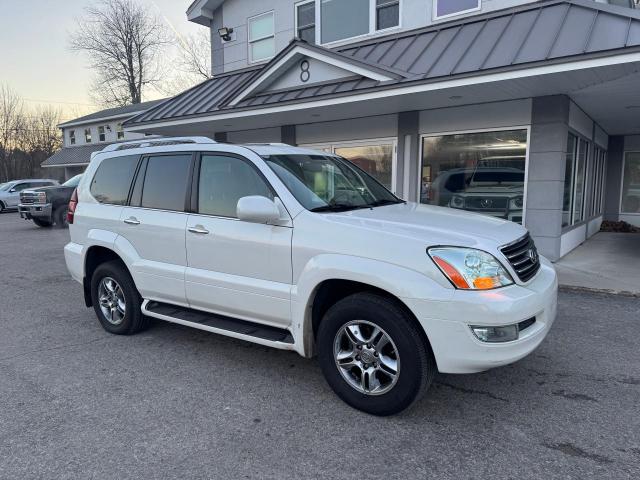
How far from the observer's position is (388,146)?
33.2 feet

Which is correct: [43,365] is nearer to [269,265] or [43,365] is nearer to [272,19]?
[269,265]

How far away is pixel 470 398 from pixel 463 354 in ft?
2.59

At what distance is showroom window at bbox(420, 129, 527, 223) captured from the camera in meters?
8.62

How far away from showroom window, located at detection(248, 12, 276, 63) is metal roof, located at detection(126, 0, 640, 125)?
269cm

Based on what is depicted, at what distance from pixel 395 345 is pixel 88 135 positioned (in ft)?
120

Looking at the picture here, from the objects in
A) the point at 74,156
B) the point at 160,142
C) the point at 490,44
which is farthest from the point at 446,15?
the point at 74,156

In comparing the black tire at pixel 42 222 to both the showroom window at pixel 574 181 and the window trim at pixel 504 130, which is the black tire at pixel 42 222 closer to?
the window trim at pixel 504 130

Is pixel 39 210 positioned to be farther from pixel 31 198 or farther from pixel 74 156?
pixel 74 156

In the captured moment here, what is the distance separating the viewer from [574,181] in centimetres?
957

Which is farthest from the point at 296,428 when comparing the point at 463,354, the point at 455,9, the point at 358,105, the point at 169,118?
the point at 169,118

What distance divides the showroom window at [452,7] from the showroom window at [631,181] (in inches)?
329

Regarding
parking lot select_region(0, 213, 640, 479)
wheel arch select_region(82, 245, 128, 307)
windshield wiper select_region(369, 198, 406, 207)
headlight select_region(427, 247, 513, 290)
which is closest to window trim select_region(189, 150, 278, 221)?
windshield wiper select_region(369, 198, 406, 207)

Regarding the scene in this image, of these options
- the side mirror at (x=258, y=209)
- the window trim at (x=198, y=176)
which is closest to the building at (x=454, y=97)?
the window trim at (x=198, y=176)

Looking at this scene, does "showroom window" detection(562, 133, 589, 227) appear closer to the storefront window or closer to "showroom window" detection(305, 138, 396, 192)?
the storefront window
